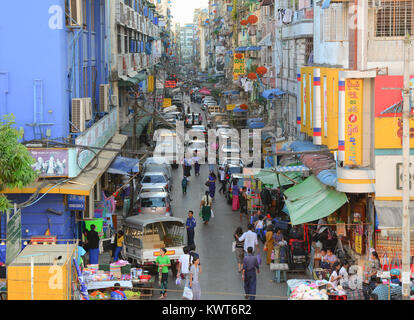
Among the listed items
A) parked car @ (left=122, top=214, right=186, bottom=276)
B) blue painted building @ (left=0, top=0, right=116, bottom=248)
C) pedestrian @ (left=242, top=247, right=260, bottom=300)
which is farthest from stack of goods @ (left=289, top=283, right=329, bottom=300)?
blue painted building @ (left=0, top=0, right=116, bottom=248)

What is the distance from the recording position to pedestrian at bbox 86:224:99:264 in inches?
805

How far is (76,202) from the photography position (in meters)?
19.9

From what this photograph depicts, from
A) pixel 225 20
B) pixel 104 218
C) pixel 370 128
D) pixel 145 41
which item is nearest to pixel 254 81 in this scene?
pixel 145 41

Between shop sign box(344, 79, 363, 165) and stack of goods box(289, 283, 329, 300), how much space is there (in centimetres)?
588

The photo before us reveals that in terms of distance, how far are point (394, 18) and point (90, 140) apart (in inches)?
382

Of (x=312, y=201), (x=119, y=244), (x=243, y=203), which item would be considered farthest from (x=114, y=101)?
(x=312, y=201)

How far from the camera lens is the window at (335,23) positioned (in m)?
23.5

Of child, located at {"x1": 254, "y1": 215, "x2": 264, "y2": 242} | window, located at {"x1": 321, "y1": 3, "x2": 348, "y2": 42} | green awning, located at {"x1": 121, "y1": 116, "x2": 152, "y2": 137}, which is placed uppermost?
window, located at {"x1": 321, "y1": 3, "x2": 348, "y2": 42}

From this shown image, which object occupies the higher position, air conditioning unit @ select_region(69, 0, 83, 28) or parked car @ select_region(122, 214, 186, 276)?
air conditioning unit @ select_region(69, 0, 83, 28)

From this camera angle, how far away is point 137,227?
2072 cm

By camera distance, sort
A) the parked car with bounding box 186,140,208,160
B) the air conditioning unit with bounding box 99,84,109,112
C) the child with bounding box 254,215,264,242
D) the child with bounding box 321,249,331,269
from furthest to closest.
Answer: the parked car with bounding box 186,140,208,160 → the air conditioning unit with bounding box 99,84,109,112 → the child with bounding box 254,215,264,242 → the child with bounding box 321,249,331,269

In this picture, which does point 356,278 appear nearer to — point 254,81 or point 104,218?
point 104,218

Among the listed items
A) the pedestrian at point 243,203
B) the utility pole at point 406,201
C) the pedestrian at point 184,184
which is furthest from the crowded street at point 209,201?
the pedestrian at point 184,184

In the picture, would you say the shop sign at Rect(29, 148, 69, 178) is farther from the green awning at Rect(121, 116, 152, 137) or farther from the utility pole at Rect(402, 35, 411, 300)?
the green awning at Rect(121, 116, 152, 137)
